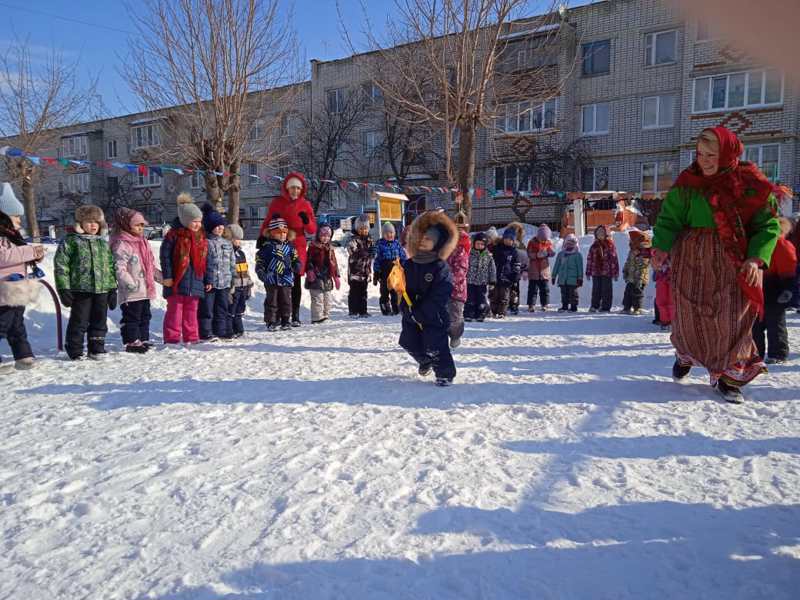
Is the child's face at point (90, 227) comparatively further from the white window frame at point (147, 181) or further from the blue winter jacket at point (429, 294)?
the white window frame at point (147, 181)

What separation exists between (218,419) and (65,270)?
10.5 feet

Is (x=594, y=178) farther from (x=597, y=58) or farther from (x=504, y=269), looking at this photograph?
(x=504, y=269)

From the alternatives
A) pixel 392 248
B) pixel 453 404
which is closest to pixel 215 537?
pixel 453 404

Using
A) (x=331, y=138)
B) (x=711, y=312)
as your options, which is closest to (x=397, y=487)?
(x=711, y=312)

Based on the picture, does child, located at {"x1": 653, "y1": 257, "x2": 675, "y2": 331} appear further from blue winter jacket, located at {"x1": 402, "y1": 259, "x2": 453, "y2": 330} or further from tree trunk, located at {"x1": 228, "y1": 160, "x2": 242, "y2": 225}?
tree trunk, located at {"x1": 228, "y1": 160, "x2": 242, "y2": 225}

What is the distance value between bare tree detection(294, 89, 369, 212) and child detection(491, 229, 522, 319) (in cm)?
2123

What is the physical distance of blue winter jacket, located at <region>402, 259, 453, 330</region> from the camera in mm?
4734

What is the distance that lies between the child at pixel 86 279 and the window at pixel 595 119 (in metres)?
25.1

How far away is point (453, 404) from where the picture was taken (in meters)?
4.05

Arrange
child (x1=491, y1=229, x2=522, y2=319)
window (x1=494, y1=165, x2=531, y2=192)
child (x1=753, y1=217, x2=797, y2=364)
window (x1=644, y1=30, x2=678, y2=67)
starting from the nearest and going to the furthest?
child (x1=753, y1=217, x2=797, y2=364) < child (x1=491, y1=229, x2=522, y2=319) < window (x1=644, y1=30, x2=678, y2=67) < window (x1=494, y1=165, x2=531, y2=192)

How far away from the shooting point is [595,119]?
26.2 m

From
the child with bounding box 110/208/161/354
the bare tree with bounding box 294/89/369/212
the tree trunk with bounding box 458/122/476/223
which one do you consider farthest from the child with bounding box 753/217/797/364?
the bare tree with bounding box 294/89/369/212

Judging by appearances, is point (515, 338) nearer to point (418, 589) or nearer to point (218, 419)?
point (218, 419)

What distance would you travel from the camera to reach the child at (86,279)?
18.7ft
